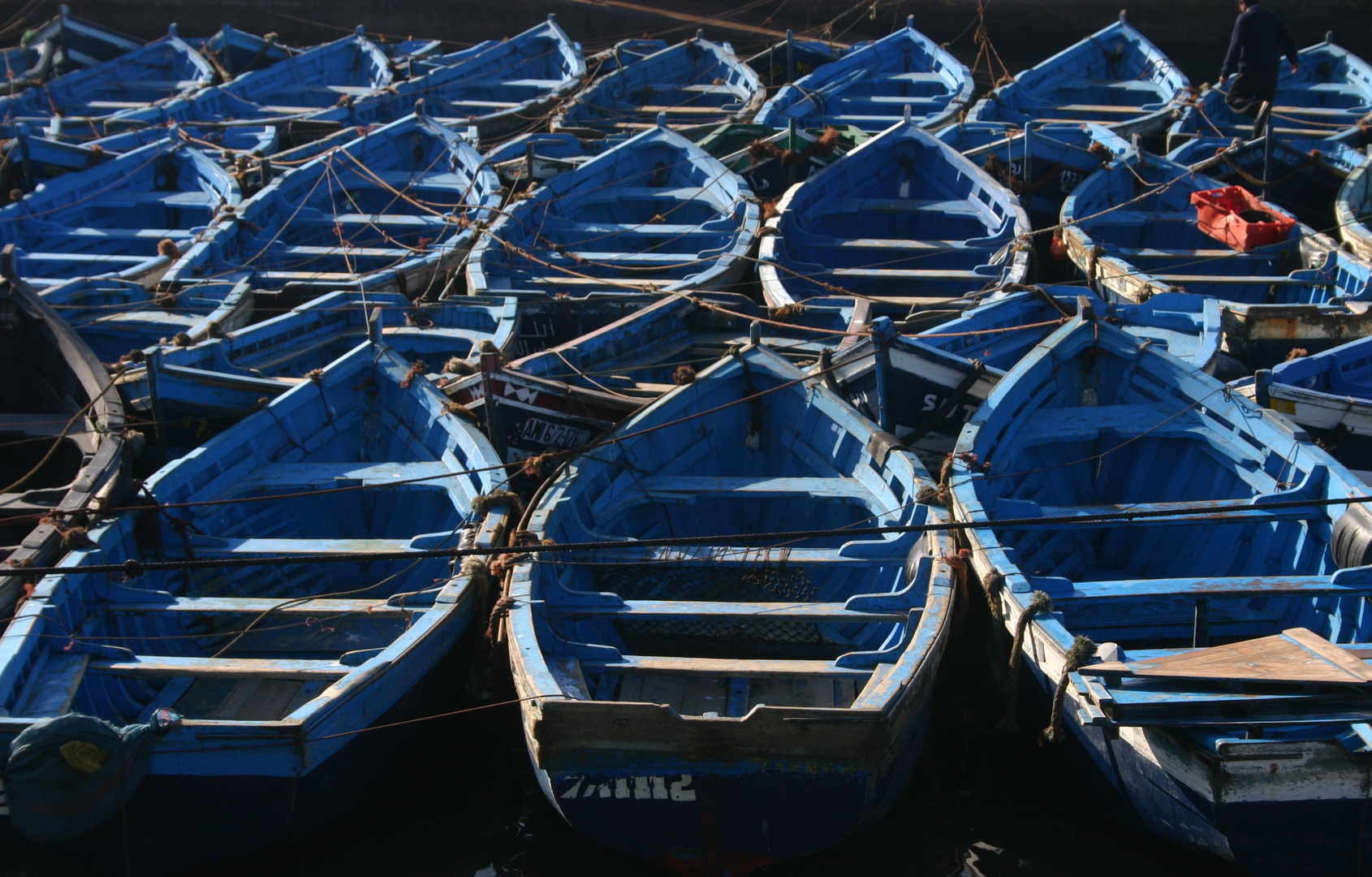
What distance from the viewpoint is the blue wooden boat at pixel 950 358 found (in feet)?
28.4

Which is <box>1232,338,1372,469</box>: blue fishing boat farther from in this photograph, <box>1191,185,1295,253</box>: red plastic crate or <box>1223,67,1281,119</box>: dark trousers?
<box>1223,67,1281,119</box>: dark trousers

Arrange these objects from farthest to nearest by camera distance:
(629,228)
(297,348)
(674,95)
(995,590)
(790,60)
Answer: (790,60) → (674,95) → (629,228) → (297,348) → (995,590)

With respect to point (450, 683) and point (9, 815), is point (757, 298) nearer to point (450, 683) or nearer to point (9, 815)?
point (450, 683)

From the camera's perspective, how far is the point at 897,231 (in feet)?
45.7

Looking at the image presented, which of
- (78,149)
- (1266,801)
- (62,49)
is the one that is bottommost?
(1266,801)

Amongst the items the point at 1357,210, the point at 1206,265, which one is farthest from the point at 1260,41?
the point at 1206,265

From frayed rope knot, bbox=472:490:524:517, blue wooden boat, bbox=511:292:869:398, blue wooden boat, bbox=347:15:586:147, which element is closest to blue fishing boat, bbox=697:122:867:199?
blue wooden boat, bbox=511:292:869:398

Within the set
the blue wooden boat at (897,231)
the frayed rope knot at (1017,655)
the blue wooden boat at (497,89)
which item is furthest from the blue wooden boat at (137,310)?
the frayed rope knot at (1017,655)

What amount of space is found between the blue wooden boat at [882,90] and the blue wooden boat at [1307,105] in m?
3.35

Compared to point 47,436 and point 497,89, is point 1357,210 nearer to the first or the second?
point 47,436

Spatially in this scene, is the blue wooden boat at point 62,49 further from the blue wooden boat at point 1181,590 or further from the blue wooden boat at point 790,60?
the blue wooden boat at point 1181,590

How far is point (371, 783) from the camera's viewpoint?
6.83 m

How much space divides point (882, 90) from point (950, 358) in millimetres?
12156

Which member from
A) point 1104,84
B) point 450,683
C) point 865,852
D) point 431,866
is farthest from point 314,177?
point 1104,84
